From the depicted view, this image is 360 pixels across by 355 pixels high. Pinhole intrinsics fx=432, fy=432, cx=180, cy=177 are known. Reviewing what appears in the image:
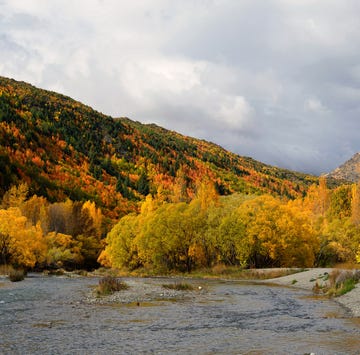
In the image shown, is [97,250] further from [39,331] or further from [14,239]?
[39,331]

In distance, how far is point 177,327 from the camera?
23.6 metres

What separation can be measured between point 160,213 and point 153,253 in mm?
8328

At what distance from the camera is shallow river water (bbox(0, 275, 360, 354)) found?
18.4 m

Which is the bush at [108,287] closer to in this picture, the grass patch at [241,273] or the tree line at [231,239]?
the grass patch at [241,273]

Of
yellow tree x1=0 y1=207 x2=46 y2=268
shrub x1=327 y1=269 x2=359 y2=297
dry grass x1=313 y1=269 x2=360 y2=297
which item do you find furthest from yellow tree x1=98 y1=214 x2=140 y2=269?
shrub x1=327 y1=269 x2=359 y2=297

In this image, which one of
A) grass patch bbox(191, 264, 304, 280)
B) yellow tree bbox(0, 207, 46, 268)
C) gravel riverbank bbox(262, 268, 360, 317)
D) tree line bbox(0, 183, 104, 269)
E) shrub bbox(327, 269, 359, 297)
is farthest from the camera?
tree line bbox(0, 183, 104, 269)

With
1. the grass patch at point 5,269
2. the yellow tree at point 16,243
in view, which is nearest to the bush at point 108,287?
the grass patch at point 5,269

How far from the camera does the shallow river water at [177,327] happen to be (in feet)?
60.4

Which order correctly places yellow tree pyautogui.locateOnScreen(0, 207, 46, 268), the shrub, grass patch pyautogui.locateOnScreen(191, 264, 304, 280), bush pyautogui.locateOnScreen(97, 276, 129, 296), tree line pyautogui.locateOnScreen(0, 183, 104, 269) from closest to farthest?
the shrub → bush pyautogui.locateOnScreen(97, 276, 129, 296) → grass patch pyautogui.locateOnScreen(191, 264, 304, 280) → yellow tree pyautogui.locateOnScreen(0, 207, 46, 268) → tree line pyautogui.locateOnScreen(0, 183, 104, 269)

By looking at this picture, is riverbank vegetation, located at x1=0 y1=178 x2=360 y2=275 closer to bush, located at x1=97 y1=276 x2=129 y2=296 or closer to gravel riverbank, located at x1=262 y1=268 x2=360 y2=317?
gravel riverbank, located at x1=262 y1=268 x2=360 y2=317

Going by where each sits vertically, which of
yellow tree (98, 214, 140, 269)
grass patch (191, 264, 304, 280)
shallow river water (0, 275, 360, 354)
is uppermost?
yellow tree (98, 214, 140, 269)

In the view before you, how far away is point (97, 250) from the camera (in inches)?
4749

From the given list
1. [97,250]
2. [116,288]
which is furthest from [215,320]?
[97,250]

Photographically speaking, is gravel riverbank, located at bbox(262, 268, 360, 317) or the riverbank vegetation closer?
gravel riverbank, located at bbox(262, 268, 360, 317)
